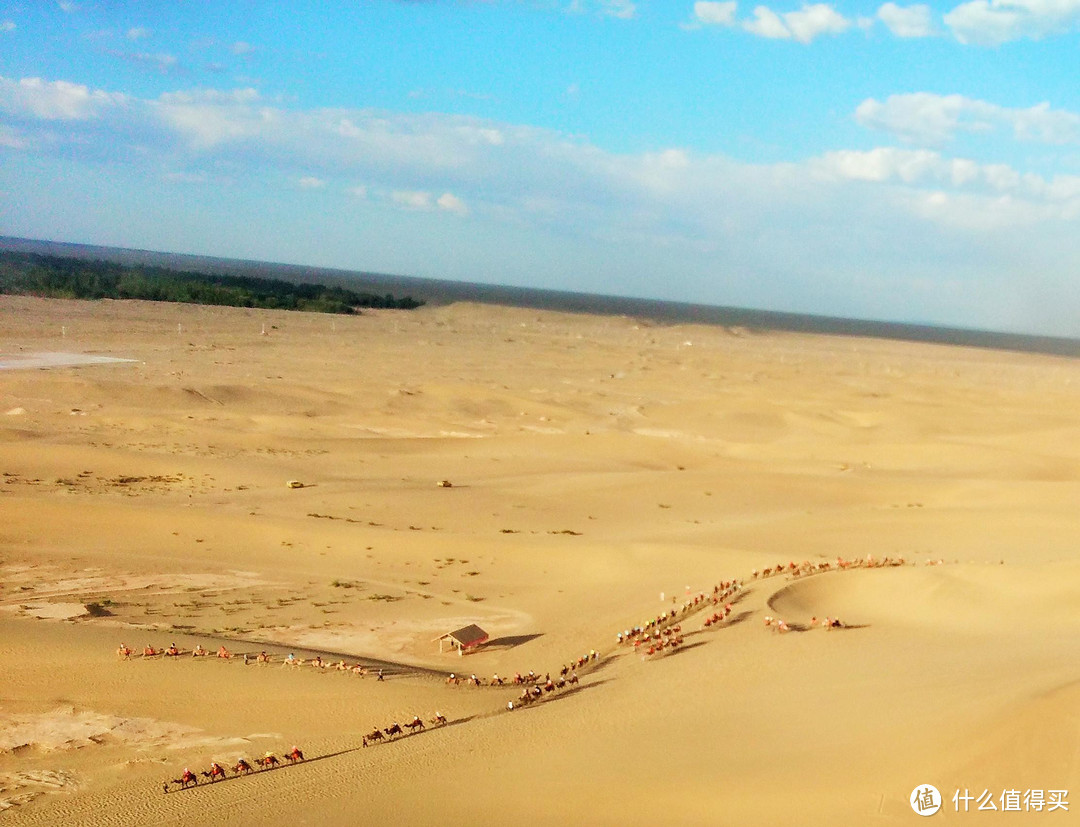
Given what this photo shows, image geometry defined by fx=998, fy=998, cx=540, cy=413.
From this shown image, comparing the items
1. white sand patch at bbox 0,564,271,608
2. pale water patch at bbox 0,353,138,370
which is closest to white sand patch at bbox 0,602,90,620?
white sand patch at bbox 0,564,271,608

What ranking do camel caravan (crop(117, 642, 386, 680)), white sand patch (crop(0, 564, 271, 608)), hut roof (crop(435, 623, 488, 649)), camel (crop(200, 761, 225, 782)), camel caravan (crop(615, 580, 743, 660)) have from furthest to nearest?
1. white sand patch (crop(0, 564, 271, 608))
2. hut roof (crop(435, 623, 488, 649))
3. camel caravan (crop(615, 580, 743, 660))
4. camel caravan (crop(117, 642, 386, 680))
5. camel (crop(200, 761, 225, 782))

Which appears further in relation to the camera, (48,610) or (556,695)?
(48,610)

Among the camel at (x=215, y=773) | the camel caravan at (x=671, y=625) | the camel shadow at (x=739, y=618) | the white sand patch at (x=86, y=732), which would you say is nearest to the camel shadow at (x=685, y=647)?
the camel caravan at (x=671, y=625)

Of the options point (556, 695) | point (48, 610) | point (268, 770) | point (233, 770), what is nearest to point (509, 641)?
point (556, 695)

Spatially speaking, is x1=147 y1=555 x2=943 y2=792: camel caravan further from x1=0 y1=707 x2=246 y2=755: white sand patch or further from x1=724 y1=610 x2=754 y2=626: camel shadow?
x1=0 y1=707 x2=246 y2=755: white sand patch

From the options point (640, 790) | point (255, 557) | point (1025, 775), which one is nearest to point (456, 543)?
point (255, 557)

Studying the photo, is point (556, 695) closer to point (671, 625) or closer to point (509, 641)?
point (509, 641)
